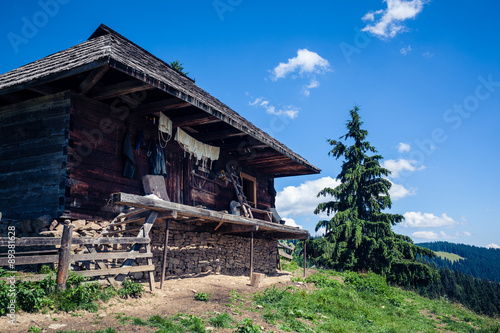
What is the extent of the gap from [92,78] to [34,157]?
262cm

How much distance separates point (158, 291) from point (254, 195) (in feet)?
28.7

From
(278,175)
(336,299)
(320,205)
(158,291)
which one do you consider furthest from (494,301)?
(158,291)

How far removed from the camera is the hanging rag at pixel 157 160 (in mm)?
10273

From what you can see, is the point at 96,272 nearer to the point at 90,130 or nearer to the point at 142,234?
the point at 142,234

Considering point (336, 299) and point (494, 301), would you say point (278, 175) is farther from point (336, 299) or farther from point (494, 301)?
point (494, 301)

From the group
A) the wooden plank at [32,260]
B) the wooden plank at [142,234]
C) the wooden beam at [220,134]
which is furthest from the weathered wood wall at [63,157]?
the wooden beam at [220,134]

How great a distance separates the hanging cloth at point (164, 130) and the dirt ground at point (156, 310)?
163 inches

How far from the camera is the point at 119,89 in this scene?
8070 mm

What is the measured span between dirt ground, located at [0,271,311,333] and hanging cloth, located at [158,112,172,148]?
13.6 feet

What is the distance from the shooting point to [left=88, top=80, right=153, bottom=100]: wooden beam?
25.6ft

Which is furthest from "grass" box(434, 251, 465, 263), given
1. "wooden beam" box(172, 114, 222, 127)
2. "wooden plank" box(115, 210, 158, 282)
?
"wooden plank" box(115, 210, 158, 282)

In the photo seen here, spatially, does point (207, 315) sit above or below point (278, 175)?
below

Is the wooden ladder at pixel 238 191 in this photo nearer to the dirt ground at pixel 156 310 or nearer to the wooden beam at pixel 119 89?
the dirt ground at pixel 156 310

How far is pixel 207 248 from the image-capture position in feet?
38.9
